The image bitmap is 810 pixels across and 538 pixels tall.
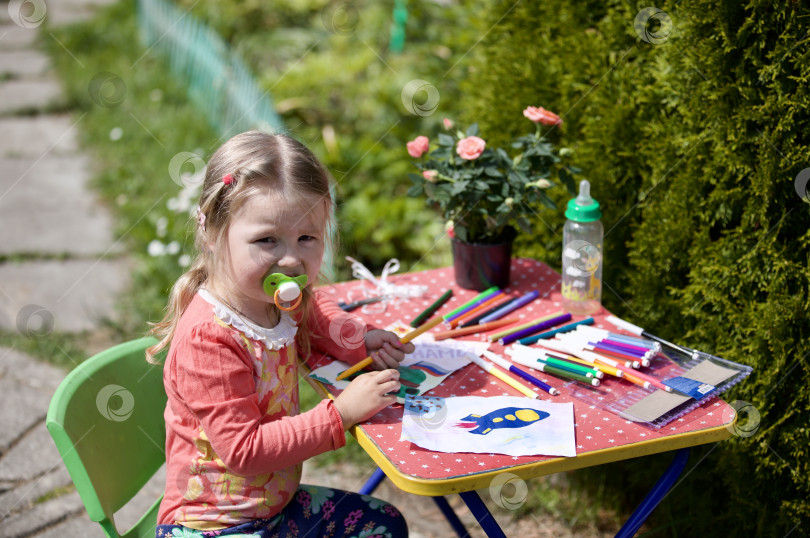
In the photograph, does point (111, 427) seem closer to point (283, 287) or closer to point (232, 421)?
point (232, 421)

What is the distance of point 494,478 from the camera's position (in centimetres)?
154

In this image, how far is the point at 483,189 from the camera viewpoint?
2.27 meters

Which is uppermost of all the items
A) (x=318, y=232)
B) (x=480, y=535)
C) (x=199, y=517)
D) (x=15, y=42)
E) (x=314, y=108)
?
(x=318, y=232)

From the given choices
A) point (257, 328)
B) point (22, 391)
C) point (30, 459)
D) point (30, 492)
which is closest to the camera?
point (257, 328)

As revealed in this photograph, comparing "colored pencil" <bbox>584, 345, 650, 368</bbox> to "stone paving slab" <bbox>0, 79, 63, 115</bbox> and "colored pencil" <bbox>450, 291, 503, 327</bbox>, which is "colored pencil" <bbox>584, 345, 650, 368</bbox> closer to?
"colored pencil" <bbox>450, 291, 503, 327</bbox>

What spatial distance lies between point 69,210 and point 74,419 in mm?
3954

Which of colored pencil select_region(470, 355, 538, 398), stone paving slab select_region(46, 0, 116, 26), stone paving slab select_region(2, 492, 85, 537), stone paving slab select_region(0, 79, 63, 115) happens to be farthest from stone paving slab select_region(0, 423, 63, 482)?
stone paving slab select_region(46, 0, 116, 26)

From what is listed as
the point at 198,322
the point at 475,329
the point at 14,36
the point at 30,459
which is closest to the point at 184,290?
the point at 198,322

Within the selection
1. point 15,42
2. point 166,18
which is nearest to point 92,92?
point 166,18

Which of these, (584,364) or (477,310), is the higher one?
(584,364)

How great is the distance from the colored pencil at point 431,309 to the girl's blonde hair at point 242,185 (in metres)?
0.45

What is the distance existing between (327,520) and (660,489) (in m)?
0.80

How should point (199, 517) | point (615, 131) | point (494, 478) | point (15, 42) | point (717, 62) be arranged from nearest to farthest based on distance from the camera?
point (494, 478) → point (199, 517) → point (717, 62) → point (615, 131) → point (15, 42)

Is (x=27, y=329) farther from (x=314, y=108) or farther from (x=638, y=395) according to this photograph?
(x=638, y=395)
